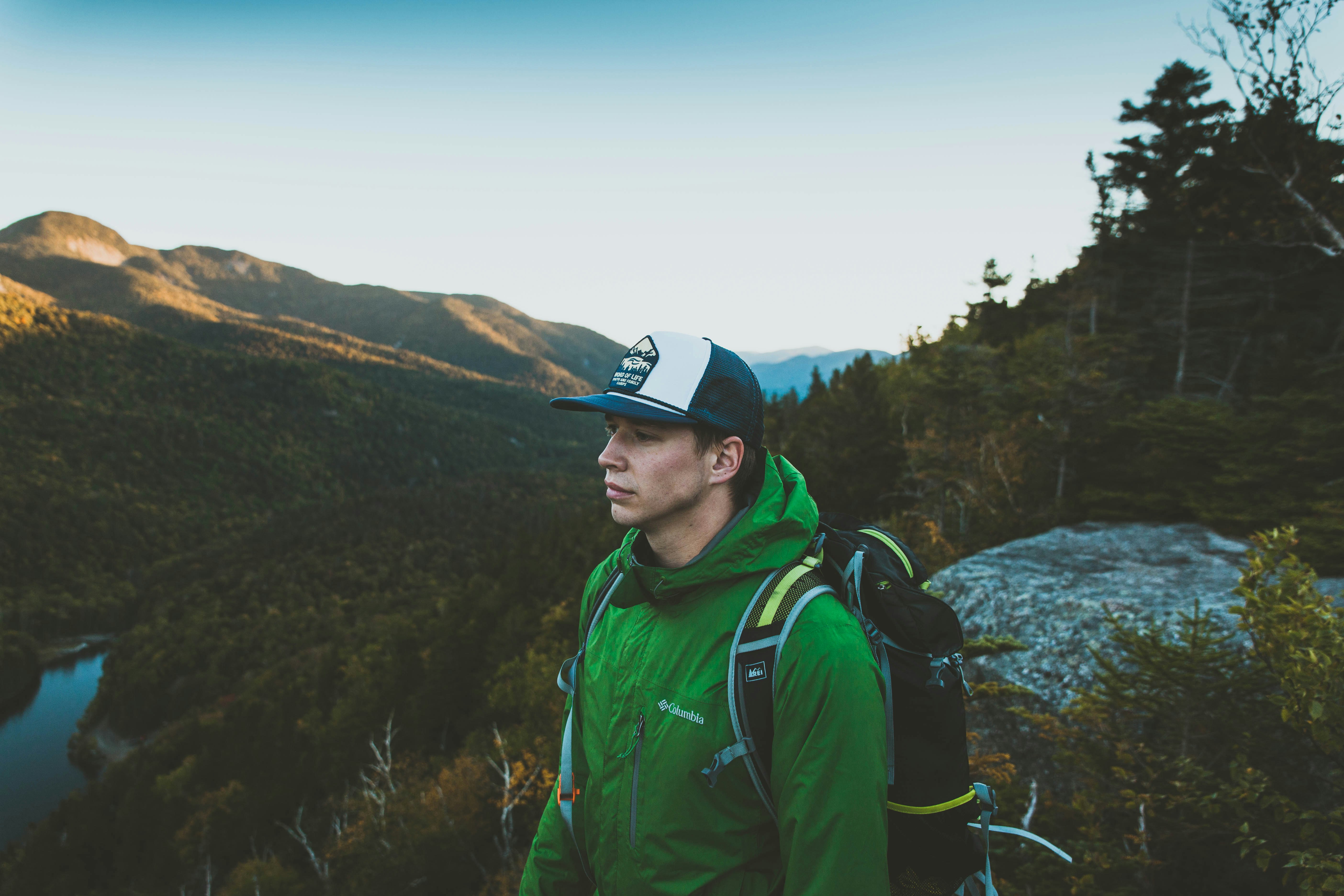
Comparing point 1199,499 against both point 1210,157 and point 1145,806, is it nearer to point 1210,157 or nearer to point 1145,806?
point 1210,157

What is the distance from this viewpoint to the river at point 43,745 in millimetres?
62625

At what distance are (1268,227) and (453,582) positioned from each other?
4124 inches

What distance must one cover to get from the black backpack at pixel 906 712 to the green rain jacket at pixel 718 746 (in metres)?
0.06

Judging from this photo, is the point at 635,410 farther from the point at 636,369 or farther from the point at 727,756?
the point at 727,756

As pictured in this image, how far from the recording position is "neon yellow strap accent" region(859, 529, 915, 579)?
1973 mm

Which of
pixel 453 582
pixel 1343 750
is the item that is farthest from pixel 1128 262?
pixel 453 582

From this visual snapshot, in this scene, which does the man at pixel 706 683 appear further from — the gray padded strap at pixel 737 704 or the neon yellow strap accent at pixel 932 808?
the neon yellow strap accent at pixel 932 808

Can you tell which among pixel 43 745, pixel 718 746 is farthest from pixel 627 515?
pixel 43 745

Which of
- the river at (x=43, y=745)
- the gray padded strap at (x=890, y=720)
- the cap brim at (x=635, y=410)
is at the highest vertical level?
the cap brim at (x=635, y=410)

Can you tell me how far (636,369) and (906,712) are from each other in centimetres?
129

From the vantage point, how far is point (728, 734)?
68.3 inches

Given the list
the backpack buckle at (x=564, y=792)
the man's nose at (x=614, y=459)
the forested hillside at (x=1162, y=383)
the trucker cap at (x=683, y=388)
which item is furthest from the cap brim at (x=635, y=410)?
the forested hillside at (x=1162, y=383)

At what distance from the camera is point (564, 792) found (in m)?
2.24

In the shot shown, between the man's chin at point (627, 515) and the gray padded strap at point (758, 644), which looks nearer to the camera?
the gray padded strap at point (758, 644)
